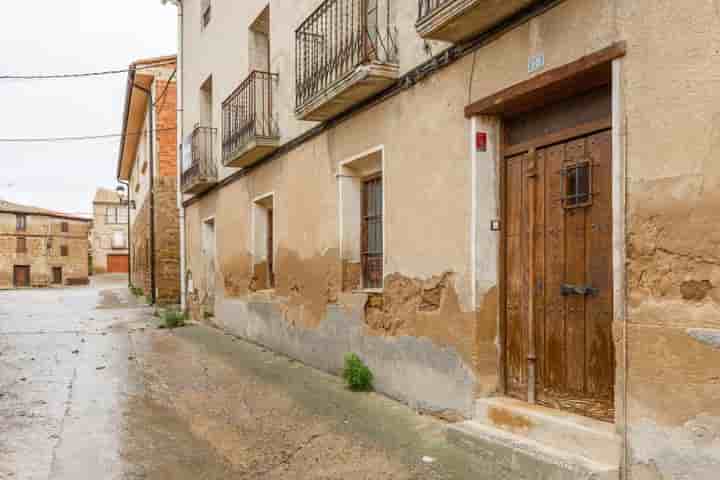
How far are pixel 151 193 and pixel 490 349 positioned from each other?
15.7 meters

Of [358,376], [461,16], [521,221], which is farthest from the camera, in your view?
[358,376]

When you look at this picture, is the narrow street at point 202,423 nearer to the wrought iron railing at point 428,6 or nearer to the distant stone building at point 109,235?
the wrought iron railing at point 428,6

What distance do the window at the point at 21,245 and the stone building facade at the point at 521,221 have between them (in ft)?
132

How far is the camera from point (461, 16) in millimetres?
4211

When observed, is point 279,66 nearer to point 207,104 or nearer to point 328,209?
point 328,209

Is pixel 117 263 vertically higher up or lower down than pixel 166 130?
lower down

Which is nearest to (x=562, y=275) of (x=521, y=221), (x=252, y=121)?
(x=521, y=221)

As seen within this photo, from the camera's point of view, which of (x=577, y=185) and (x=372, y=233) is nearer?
(x=577, y=185)

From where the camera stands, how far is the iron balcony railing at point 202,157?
463 inches

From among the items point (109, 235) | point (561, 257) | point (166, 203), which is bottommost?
point (561, 257)

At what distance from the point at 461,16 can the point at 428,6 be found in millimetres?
498

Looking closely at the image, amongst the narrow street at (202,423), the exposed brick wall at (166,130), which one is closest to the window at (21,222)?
the exposed brick wall at (166,130)

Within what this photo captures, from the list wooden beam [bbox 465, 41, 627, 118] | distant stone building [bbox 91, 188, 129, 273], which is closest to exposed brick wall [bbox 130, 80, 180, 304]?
wooden beam [bbox 465, 41, 627, 118]

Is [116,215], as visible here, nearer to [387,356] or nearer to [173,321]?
[173,321]
